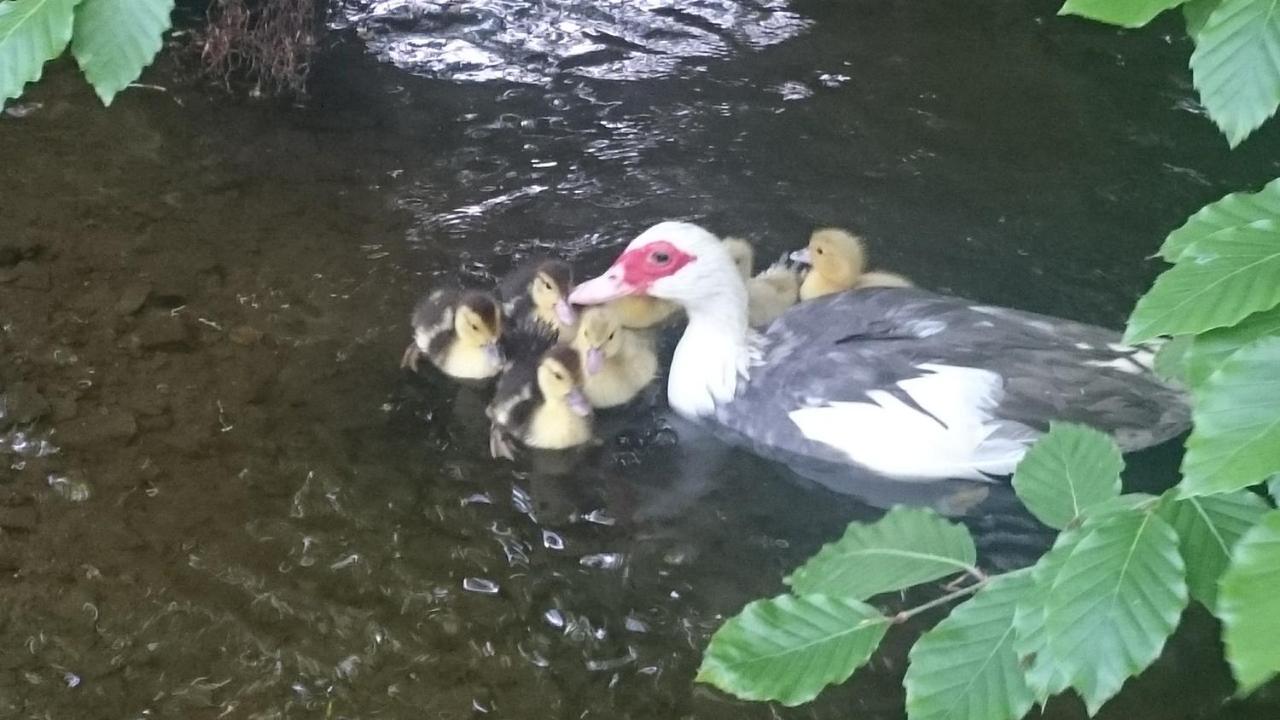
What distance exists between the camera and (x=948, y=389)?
250 cm

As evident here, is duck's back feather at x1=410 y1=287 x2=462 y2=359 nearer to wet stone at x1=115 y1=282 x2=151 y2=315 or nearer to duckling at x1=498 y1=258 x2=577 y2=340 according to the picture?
duckling at x1=498 y1=258 x2=577 y2=340

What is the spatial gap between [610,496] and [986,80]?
8.37 ft

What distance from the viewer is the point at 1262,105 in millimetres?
934

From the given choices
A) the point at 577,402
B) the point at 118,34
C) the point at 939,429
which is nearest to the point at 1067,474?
the point at 118,34

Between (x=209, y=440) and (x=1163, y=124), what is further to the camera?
(x=1163, y=124)

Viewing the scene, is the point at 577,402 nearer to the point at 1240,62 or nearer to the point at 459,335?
the point at 459,335

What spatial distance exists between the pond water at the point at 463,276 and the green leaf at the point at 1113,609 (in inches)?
53.4

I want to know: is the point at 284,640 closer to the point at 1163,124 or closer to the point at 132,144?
the point at 132,144

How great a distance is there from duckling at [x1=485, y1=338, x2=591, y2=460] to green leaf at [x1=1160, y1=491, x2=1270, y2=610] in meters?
1.90

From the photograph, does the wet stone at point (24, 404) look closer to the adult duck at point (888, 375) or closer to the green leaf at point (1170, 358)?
the adult duck at point (888, 375)

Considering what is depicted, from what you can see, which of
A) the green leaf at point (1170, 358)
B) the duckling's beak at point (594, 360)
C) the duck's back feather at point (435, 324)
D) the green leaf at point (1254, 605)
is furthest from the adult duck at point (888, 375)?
the green leaf at point (1254, 605)

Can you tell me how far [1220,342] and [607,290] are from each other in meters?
2.02

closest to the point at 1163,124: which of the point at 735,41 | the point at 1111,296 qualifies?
the point at 1111,296

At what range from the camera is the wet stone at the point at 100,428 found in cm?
271
